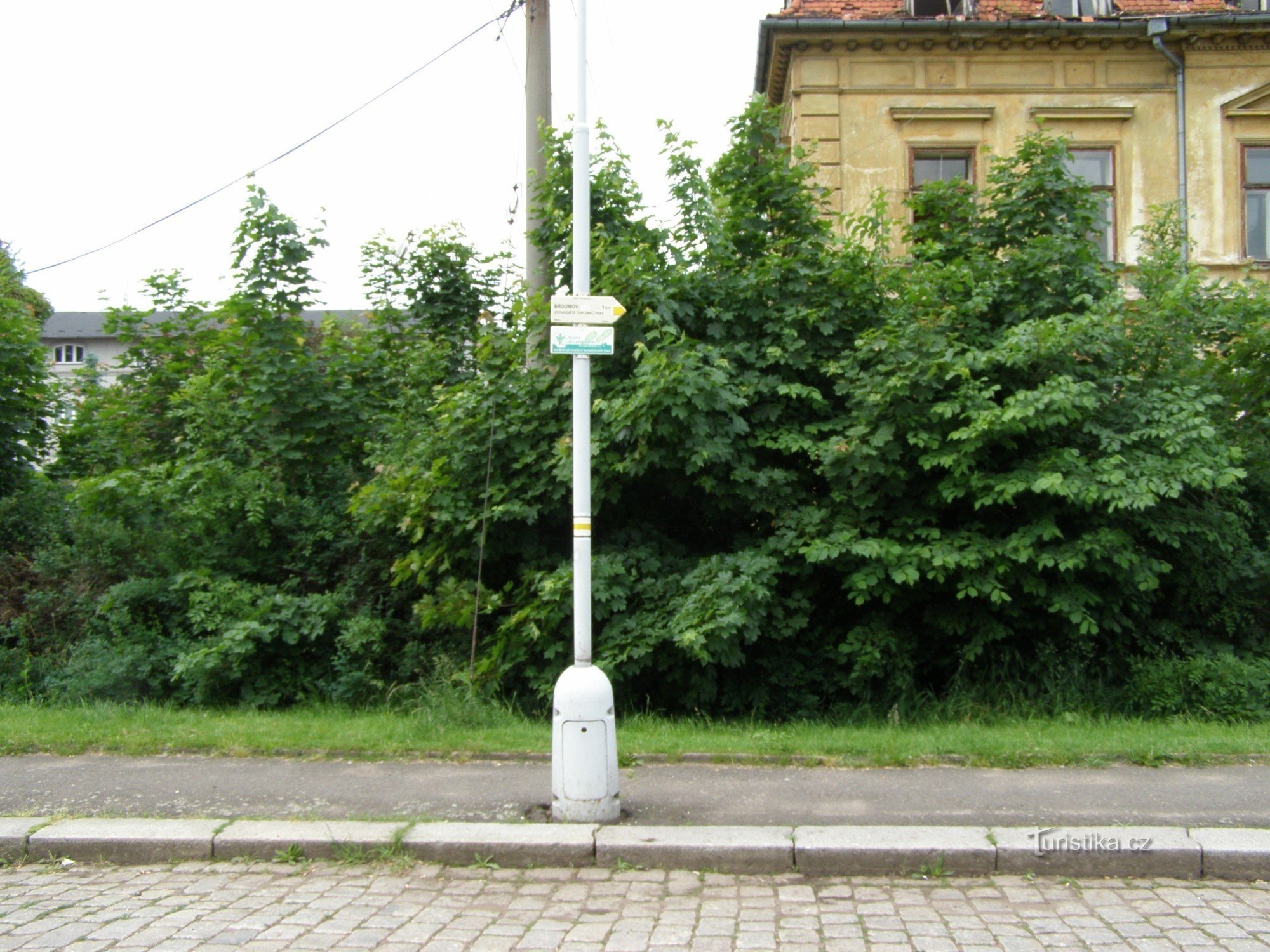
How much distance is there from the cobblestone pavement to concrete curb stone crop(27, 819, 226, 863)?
0.12 meters

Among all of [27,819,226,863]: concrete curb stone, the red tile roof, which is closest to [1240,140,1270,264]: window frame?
the red tile roof

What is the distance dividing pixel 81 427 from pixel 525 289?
6.03m

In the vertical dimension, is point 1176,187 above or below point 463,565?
above

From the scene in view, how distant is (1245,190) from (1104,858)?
15.7 metres

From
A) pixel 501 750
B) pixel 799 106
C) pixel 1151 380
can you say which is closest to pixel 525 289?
pixel 501 750

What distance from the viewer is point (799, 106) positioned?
1659 centimetres

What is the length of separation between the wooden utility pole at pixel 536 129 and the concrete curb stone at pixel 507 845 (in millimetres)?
4907

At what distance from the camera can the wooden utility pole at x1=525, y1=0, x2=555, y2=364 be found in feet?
31.2

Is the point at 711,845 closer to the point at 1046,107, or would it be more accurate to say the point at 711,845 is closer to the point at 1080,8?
the point at 1046,107

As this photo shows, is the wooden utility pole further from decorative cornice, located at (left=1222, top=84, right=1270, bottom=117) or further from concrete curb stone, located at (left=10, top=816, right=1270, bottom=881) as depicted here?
decorative cornice, located at (left=1222, top=84, right=1270, bottom=117)

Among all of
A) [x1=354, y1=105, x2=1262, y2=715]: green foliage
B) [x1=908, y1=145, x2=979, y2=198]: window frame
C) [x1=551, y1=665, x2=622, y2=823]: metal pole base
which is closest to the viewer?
[x1=551, y1=665, x2=622, y2=823]: metal pole base

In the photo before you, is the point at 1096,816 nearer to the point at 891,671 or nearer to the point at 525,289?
the point at 891,671

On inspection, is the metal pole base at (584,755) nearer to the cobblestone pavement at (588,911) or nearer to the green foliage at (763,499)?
the cobblestone pavement at (588,911)

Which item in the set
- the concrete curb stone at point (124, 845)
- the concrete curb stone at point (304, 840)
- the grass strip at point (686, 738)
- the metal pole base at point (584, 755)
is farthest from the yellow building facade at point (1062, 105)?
the concrete curb stone at point (124, 845)
